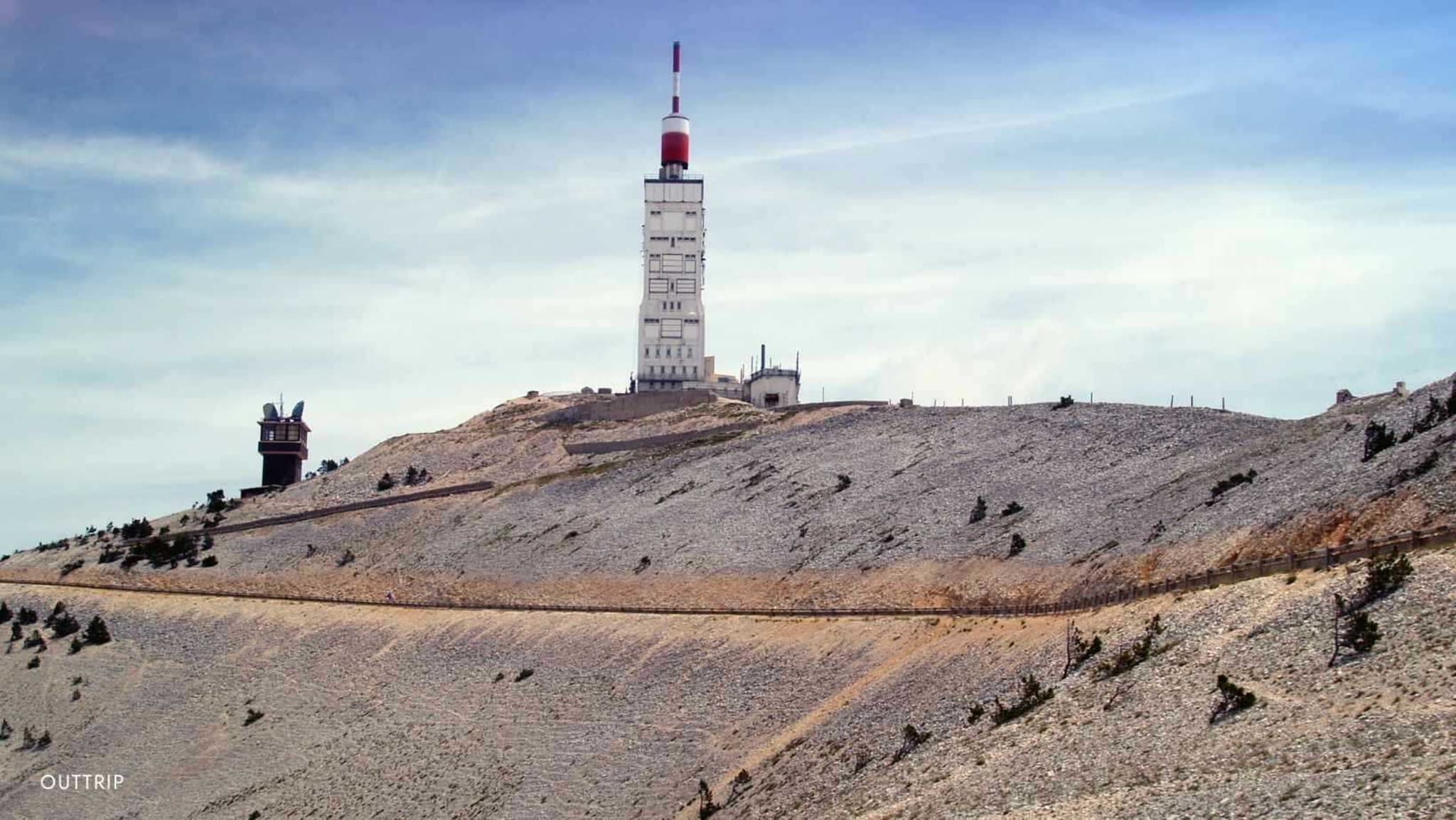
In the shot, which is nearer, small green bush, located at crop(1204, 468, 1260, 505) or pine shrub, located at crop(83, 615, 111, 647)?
small green bush, located at crop(1204, 468, 1260, 505)

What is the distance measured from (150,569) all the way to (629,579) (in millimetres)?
32797

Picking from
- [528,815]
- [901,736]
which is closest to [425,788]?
[528,815]

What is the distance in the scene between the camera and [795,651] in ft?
182

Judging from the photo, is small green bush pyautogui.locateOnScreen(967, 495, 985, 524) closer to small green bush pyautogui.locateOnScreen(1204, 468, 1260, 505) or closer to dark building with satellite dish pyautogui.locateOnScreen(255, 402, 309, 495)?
small green bush pyautogui.locateOnScreen(1204, 468, 1260, 505)

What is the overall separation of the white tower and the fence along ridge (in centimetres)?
3902

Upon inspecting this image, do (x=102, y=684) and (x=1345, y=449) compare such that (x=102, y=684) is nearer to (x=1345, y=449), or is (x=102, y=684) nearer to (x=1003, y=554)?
(x=1003, y=554)

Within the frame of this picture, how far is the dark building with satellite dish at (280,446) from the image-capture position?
112 m

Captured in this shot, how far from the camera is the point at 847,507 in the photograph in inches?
2936

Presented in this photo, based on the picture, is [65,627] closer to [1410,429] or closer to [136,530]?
[136,530]

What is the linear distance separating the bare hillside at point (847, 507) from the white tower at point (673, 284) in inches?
395

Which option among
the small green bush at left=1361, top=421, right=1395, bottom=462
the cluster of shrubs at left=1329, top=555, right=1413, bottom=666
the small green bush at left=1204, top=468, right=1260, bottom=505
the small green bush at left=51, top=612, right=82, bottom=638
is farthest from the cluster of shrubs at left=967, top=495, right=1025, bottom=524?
the small green bush at left=51, top=612, right=82, bottom=638

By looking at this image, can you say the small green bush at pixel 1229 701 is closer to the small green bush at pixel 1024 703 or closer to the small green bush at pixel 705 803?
the small green bush at pixel 1024 703

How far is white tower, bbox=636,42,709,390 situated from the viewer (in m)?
117

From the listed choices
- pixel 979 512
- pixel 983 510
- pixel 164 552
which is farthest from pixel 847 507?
pixel 164 552
